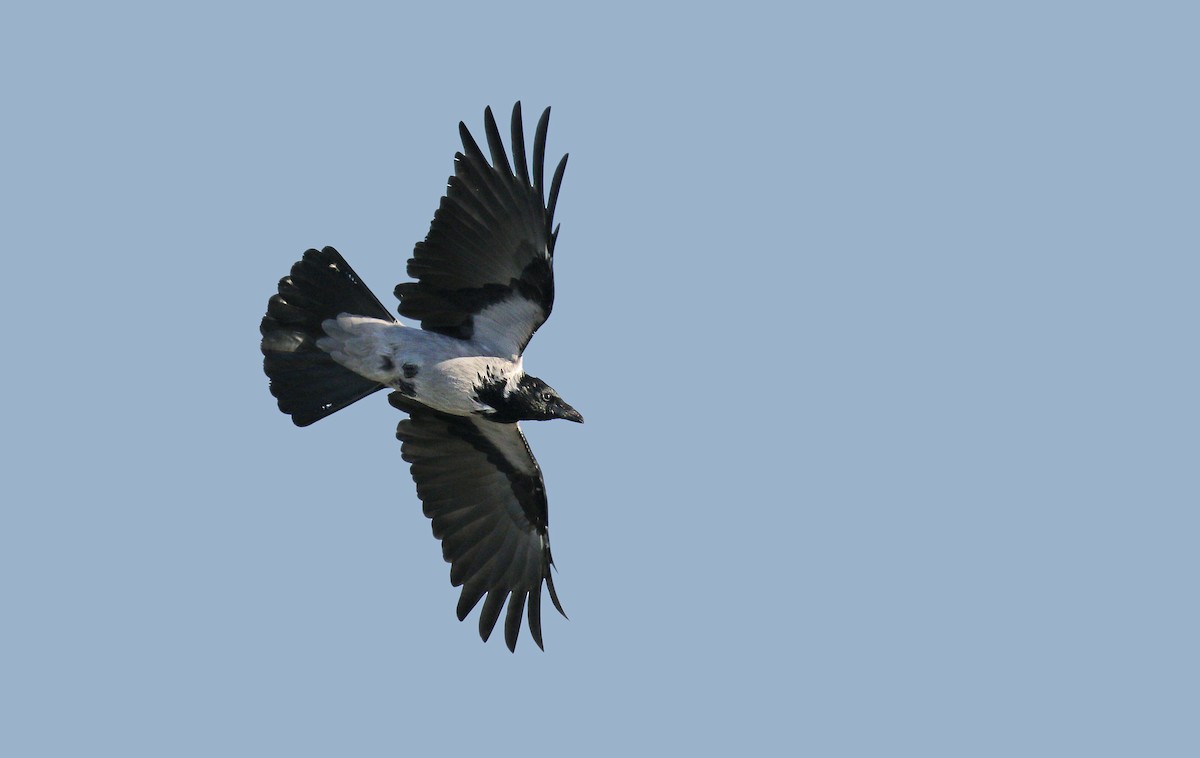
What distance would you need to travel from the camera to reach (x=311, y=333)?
41.1ft

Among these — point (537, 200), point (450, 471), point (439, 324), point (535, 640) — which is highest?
point (537, 200)

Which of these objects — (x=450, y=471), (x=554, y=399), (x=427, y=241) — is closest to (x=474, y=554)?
(x=450, y=471)

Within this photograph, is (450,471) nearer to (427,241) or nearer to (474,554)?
(474,554)

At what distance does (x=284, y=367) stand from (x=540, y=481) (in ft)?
7.30

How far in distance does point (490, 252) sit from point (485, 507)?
2.19 metres

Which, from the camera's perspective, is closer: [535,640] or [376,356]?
[376,356]

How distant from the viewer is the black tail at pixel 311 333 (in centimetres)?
1247

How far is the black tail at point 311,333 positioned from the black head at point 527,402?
92cm

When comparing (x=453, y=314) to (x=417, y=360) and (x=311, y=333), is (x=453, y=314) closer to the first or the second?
(x=417, y=360)

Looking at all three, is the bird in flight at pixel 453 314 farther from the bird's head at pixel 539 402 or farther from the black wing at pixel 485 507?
the black wing at pixel 485 507

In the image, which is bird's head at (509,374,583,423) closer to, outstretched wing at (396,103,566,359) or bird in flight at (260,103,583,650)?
bird in flight at (260,103,583,650)

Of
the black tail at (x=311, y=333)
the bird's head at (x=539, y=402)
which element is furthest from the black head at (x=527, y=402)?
the black tail at (x=311, y=333)

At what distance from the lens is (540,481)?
1332cm

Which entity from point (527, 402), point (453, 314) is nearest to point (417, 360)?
point (453, 314)
